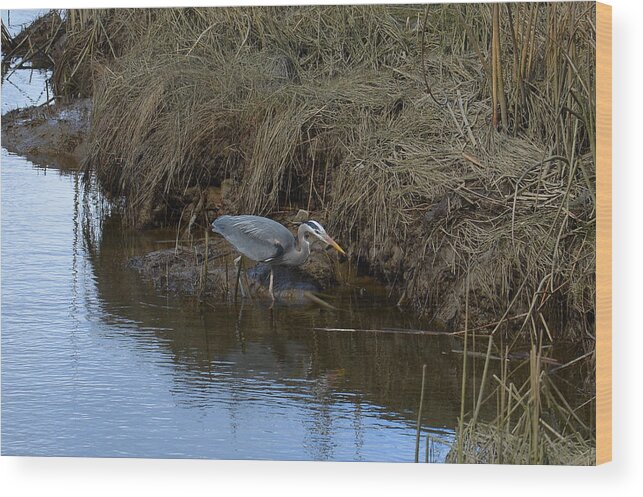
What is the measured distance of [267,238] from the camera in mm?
5281

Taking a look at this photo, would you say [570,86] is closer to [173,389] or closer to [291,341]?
[291,341]

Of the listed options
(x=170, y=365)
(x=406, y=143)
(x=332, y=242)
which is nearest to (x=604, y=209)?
(x=406, y=143)

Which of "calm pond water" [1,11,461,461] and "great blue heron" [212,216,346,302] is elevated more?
"great blue heron" [212,216,346,302]

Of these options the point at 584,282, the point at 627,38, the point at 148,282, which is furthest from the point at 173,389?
the point at 627,38

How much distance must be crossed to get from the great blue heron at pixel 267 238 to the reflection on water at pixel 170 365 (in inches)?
8.6

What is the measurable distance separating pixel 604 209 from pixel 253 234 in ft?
4.86

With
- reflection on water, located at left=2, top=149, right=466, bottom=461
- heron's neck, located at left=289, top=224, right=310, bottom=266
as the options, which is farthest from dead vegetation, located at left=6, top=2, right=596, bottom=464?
reflection on water, located at left=2, top=149, right=466, bottom=461

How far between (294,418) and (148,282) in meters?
1.07

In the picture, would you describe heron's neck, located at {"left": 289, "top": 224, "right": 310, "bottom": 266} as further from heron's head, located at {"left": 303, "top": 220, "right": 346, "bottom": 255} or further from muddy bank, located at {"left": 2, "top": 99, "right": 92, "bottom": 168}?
muddy bank, located at {"left": 2, "top": 99, "right": 92, "bottom": 168}

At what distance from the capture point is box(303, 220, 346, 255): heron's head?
5.24 metres

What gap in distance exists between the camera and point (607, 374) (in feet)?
14.4

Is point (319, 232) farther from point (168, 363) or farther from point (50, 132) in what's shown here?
point (50, 132)

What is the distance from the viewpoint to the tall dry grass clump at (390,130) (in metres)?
4.68

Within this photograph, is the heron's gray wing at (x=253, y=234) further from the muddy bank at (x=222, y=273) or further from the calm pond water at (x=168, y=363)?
the calm pond water at (x=168, y=363)
